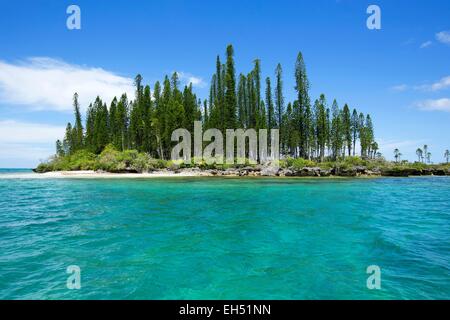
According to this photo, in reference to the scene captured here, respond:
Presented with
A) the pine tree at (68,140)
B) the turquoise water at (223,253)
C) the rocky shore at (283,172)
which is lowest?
the turquoise water at (223,253)

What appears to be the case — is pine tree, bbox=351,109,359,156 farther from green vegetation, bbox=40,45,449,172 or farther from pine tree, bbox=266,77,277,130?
pine tree, bbox=266,77,277,130

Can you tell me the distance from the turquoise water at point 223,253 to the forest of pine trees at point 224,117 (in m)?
48.7

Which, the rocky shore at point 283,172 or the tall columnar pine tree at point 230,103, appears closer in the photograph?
the rocky shore at point 283,172

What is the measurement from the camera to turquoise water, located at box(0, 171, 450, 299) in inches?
241

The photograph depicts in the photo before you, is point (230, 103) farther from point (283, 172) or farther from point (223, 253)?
point (223, 253)

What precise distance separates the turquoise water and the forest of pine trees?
160 ft

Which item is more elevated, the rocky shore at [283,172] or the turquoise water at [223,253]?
the rocky shore at [283,172]

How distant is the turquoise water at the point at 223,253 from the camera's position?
6.11 m

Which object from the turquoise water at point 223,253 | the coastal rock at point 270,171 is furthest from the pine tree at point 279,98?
the turquoise water at point 223,253

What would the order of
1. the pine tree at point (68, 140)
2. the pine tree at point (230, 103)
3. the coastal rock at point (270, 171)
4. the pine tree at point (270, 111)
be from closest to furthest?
the coastal rock at point (270, 171), the pine tree at point (230, 103), the pine tree at point (270, 111), the pine tree at point (68, 140)

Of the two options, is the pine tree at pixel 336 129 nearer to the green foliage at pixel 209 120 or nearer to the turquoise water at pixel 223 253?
the green foliage at pixel 209 120

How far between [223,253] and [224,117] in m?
55.3
